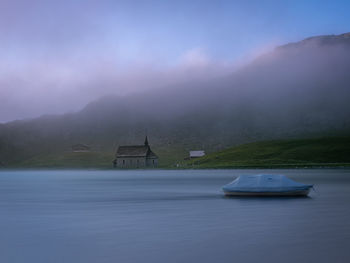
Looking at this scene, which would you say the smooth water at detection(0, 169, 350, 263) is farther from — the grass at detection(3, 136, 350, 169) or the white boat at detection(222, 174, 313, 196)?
the grass at detection(3, 136, 350, 169)

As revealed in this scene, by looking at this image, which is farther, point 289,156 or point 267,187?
point 289,156

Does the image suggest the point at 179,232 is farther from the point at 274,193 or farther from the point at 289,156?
the point at 289,156

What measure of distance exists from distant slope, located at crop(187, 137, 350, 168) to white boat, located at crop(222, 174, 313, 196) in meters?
96.9

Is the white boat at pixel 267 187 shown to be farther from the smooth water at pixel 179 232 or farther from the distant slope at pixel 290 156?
the distant slope at pixel 290 156

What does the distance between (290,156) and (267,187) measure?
126 m

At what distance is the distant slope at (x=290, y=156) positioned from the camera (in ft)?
506

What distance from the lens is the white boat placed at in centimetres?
4866

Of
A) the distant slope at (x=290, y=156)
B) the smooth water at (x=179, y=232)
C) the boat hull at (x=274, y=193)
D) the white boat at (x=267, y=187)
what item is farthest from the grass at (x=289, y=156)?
the smooth water at (x=179, y=232)

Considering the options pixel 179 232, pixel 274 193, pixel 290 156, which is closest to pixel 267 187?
pixel 274 193

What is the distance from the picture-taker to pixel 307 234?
2578 centimetres

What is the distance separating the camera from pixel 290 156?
17000 centimetres

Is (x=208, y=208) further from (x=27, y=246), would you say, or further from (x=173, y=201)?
(x=27, y=246)

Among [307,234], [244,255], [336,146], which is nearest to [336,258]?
[244,255]

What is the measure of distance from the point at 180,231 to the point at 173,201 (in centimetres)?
2025
